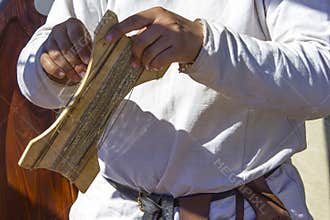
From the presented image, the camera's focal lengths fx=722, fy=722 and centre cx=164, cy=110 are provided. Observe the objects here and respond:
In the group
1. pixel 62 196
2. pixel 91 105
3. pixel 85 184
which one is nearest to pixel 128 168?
pixel 85 184

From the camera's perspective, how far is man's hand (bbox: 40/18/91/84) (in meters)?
1.00

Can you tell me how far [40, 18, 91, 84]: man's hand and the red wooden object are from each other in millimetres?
370

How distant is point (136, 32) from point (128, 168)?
0.82 ft

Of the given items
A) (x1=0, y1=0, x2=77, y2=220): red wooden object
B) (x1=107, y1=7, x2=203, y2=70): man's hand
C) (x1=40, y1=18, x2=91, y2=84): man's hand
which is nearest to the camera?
(x1=107, y1=7, x2=203, y2=70): man's hand

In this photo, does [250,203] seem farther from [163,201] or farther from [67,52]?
[67,52]

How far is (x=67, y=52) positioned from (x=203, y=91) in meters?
0.20

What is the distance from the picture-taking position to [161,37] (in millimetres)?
885

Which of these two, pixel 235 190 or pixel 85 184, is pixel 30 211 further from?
pixel 235 190

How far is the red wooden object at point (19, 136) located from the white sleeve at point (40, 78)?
0.87 feet

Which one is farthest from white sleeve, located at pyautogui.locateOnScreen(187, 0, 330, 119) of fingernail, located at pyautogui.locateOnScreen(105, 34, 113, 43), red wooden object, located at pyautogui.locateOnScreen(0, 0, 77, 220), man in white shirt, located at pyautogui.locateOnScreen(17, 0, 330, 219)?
red wooden object, located at pyautogui.locateOnScreen(0, 0, 77, 220)

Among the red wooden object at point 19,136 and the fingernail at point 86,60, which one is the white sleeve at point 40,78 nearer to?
the fingernail at point 86,60

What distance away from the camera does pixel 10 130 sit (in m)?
1.44

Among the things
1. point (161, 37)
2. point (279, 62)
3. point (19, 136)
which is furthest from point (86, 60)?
point (19, 136)

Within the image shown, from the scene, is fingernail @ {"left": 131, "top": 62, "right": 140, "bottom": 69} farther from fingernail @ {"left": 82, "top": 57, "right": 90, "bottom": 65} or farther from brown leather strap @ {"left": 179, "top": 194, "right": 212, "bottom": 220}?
brown leather strap @ {"left": 179, "top": 194, "right": 212, "bottom": 220}
